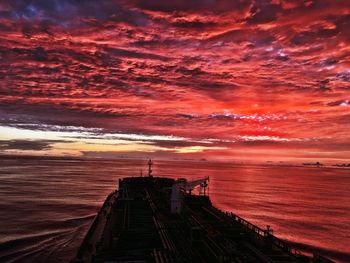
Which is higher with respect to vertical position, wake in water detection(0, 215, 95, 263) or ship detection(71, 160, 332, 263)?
ship detection(71, 160, 332, 263)

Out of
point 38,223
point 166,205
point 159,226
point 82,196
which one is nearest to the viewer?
point 159,226

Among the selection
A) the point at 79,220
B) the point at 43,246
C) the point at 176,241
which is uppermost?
the point at 176,241

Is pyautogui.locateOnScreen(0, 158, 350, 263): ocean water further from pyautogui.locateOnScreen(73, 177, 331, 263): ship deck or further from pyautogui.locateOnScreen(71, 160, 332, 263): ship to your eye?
pyautogui.locateOnScreen(73, 177, 331, 263): ship deck

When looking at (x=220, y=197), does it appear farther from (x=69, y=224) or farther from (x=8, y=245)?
(x=8, y=245)

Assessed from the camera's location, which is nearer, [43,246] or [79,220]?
[43,246]

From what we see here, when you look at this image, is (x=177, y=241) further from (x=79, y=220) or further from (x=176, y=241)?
(x=79, y=220)

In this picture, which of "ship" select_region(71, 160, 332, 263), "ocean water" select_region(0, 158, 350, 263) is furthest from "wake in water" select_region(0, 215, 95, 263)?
"ship" select_region(71, 160, 332, 263)

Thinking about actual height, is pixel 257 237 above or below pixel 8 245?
above

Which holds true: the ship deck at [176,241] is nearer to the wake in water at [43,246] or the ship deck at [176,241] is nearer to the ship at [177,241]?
the ship at [177,241]

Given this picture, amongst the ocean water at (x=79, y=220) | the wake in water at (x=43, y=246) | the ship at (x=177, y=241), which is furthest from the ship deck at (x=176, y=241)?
the ocean water at (x=79, y=220)

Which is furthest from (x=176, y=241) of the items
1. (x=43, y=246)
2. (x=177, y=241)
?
(x=43, y=246)

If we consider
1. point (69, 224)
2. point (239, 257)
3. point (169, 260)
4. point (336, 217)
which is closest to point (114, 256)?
point (169, 260)
